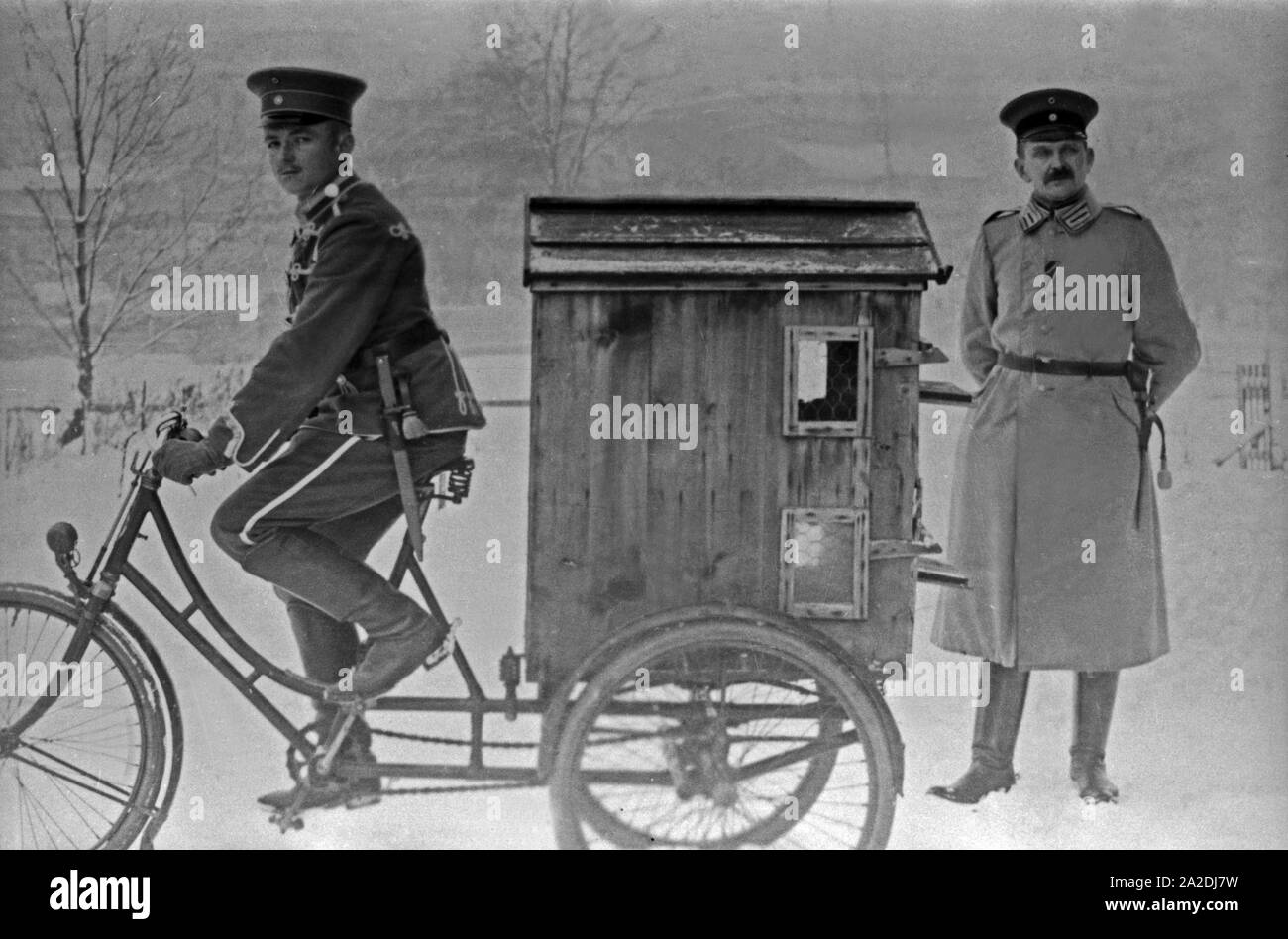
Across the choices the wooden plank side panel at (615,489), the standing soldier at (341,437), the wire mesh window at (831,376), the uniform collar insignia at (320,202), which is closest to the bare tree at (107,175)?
the uniform collar insignia at (320,202)

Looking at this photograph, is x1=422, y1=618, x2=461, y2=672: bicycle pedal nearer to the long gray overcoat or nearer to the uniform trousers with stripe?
the uniform trousers with stripe

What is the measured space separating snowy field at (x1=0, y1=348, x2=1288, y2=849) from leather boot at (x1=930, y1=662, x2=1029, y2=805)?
4cm

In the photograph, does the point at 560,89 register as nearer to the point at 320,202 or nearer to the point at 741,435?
the point at 320,202

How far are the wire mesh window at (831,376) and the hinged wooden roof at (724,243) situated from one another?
0.17m

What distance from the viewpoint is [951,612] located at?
4516 mm

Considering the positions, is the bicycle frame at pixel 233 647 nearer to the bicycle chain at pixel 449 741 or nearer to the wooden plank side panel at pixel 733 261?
the bicycle chain at pixel 449 741

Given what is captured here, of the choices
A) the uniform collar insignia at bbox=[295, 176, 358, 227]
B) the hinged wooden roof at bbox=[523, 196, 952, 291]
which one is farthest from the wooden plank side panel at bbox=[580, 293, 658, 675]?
the uniform collar insignia at bbox=[295, 176, 358, 227]

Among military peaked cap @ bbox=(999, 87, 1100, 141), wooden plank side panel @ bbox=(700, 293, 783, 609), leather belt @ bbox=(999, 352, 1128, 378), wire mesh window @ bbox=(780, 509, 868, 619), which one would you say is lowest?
wire mesh window @ bbox=(780, 509, 868, 619)

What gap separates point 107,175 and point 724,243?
6.72 ft

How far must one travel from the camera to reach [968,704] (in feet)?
14.8

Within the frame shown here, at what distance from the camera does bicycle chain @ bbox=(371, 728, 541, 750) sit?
14.2 feet

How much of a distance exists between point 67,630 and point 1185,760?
3.65m

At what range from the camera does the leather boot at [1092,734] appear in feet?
14.7

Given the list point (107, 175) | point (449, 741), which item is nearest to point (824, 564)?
point (449, 741)
